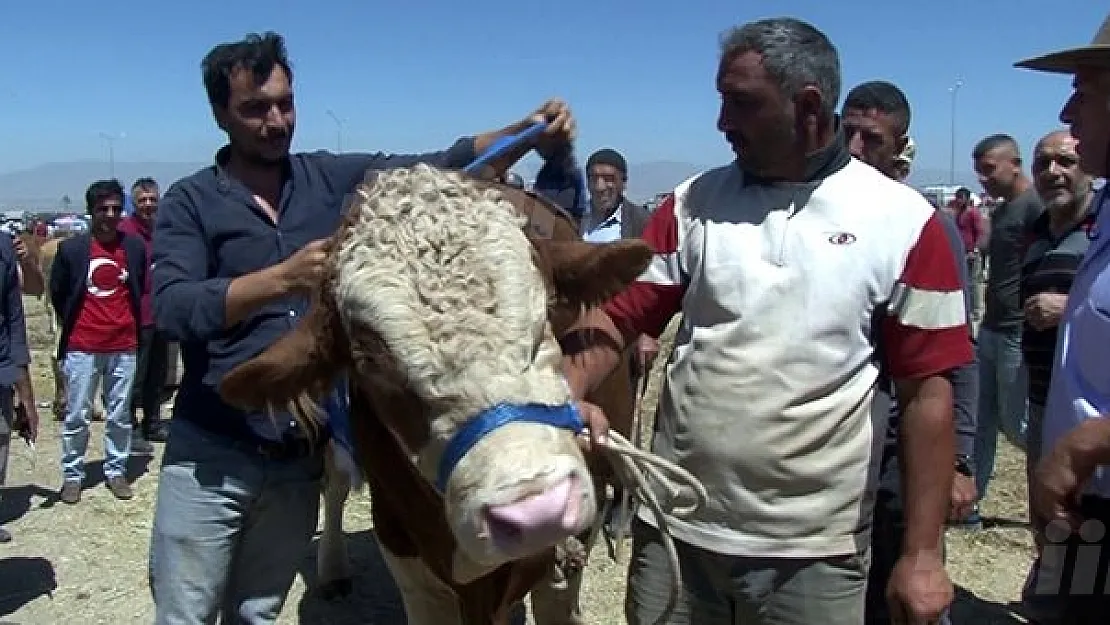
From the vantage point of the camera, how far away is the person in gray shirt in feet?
21.9

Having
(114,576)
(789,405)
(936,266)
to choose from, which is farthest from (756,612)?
(114,576)

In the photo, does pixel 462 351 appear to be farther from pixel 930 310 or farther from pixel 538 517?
pixel 930 310

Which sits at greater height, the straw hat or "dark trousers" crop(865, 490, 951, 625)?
the straw hat

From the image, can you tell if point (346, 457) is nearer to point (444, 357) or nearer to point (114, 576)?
point (444, 357)

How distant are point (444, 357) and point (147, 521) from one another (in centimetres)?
621

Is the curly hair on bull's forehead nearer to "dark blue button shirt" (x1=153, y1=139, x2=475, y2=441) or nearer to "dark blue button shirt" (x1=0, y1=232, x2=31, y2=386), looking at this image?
"dark blue button shirt" (x1=153, y1=139, x2=475, y2=441)

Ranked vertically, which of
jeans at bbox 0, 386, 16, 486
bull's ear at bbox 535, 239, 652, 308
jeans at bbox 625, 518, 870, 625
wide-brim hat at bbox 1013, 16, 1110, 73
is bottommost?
jeans at bbox 0, 386, 16, 486

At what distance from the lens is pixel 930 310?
2.60 m

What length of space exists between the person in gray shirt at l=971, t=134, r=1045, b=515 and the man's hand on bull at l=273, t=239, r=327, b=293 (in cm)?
528

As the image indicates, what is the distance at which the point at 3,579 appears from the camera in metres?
→ 6.24

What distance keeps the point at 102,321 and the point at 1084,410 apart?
7706 millimetres

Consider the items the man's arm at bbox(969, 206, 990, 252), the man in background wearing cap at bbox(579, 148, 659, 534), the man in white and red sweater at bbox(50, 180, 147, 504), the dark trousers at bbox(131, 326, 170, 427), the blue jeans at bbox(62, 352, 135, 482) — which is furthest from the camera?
the man's arm at bbox(969, 206, 990, 252)

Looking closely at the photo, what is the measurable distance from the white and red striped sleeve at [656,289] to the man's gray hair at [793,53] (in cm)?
52

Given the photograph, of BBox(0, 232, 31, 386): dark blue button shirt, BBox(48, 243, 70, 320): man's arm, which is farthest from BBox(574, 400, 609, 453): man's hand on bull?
BBox(48, 243, 70, 320): man's arm
